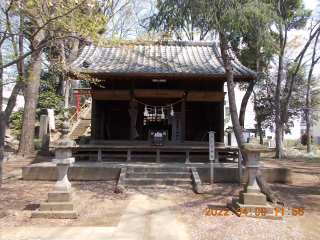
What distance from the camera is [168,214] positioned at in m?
5.18

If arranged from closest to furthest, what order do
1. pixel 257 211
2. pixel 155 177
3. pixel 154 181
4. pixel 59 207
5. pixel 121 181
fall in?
pixel 59 207
pixel 257 211
pixel 121 181
pixel 154 181
pixel 155 177

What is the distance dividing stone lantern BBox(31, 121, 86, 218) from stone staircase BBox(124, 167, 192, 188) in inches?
92.3

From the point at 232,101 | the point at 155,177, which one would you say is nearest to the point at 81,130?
the point at 155,177

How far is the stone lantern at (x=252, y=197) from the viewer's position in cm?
502

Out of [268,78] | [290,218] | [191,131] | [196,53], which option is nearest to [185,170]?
[290,218]

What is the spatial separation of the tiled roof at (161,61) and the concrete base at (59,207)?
5.09m

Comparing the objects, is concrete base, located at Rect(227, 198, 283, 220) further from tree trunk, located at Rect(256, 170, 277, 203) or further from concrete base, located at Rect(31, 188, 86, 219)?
concrete base, located at Rect(31, 188, 86, 219)

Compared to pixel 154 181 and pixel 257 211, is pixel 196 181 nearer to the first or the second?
pixel 154 181

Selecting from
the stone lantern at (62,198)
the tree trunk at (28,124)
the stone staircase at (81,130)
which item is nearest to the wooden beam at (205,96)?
the stone lantern at (62,198)

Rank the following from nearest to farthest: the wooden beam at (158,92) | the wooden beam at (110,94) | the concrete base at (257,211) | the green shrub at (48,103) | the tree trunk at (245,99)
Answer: the concrete base at (257,211) → the wooden beam at (110,94) → the wooden beam at (158,92) → the tree trunk at (245,99) → the green shrub at (48,103)

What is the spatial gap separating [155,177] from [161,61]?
233 inches

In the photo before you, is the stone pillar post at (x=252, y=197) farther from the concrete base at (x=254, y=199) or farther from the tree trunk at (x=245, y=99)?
the tree trunk at (x=245, y=99)

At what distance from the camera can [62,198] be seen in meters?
5.02
